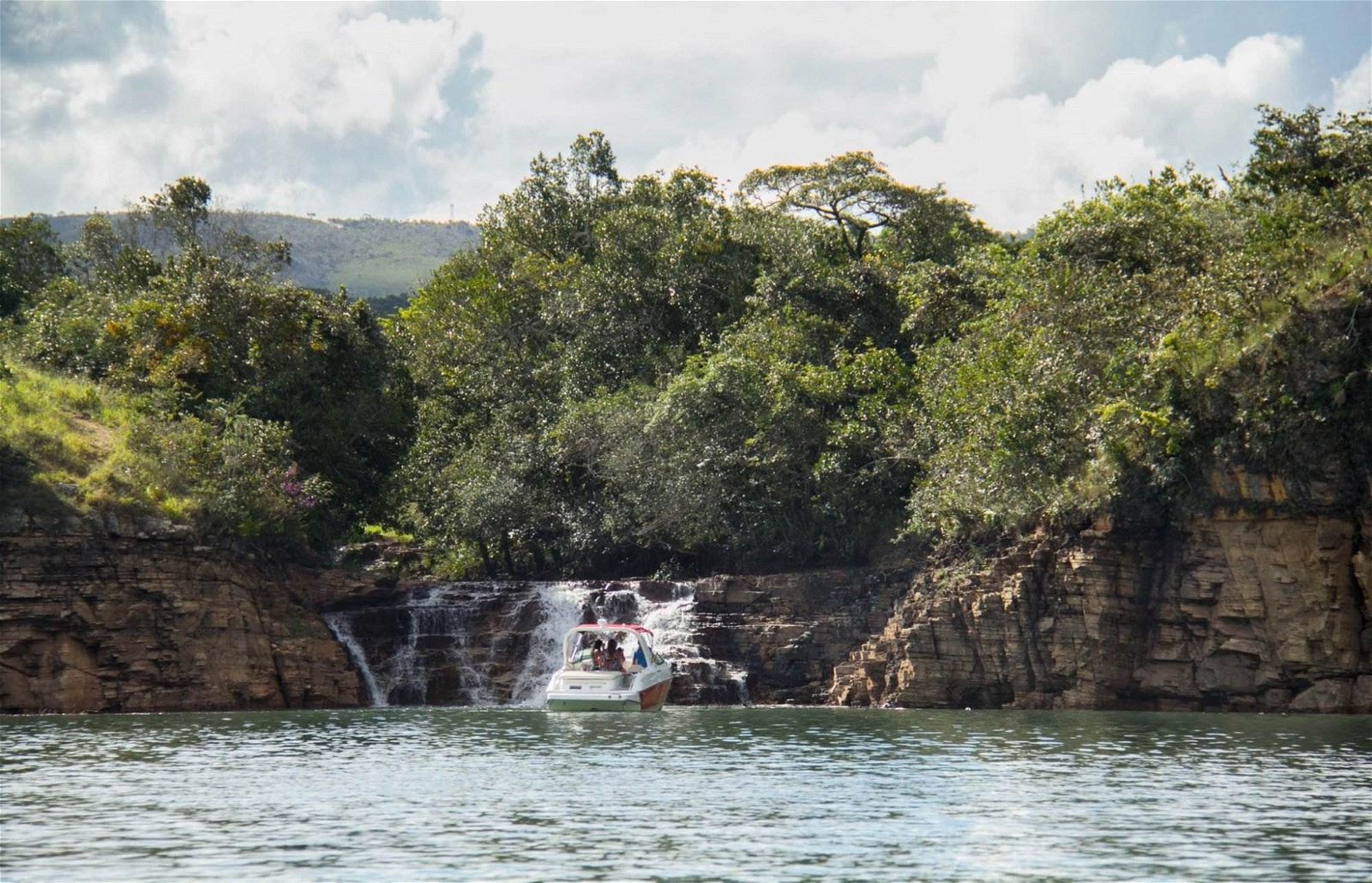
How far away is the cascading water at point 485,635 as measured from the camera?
4900 cm

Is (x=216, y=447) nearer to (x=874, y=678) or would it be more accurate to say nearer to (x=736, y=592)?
(x=736, y=592)

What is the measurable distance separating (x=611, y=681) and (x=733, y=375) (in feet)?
45.3

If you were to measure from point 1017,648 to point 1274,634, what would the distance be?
6.81m

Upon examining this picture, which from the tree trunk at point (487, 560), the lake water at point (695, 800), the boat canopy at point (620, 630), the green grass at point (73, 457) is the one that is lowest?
the lake water at point (695, 800)

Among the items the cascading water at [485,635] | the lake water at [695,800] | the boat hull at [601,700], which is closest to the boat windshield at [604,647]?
the boat hull at [601,700]

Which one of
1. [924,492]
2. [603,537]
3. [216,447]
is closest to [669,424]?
[603,537]

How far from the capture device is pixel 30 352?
Answer: 5722 cm

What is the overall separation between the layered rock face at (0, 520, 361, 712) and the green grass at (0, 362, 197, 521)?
0.90 metres

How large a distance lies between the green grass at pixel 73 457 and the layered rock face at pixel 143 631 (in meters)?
0.90

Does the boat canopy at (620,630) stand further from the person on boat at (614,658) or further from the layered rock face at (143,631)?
the layered rock face at (143,631)

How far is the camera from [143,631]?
44.3 m

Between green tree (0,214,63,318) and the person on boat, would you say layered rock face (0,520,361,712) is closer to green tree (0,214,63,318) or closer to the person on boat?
the person on boat

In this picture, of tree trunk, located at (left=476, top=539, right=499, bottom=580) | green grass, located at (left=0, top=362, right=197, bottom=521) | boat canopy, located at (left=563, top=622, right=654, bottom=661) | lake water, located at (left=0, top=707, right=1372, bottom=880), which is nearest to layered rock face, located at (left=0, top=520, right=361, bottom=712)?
green grass, located at (left=0, top=362, right=197, bottom=521)

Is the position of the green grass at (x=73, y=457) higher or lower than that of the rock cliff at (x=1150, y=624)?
higher
